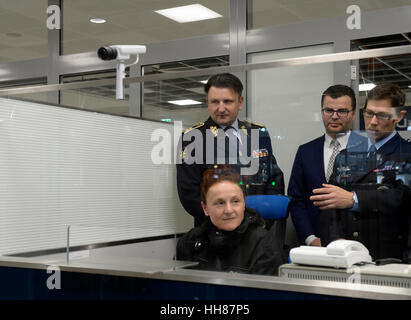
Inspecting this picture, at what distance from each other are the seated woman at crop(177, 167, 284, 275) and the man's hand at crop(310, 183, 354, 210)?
0.23 meters

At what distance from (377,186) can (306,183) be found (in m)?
0.27

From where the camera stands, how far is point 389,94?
2016 mm

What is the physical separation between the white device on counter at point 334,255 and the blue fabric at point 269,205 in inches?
13.0

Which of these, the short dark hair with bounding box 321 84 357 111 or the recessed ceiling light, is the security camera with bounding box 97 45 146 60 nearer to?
the short dark hair with bounding box 321 84 357 111

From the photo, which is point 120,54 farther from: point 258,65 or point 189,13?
point 189,13

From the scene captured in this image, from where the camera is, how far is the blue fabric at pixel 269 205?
2.14 m

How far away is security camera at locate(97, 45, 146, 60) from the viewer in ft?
7.93

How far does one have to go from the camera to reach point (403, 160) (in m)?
1.94

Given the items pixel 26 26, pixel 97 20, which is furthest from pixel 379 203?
pixel 26 26

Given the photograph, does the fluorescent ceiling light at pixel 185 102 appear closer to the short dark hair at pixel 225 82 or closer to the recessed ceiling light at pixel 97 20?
the short dark hair at pixel 225 82

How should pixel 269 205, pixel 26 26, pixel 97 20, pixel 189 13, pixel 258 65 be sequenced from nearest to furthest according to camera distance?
pixel 269 205
pixel 258 65
pixel 189 13
pixel 97 20
pixel 26 26

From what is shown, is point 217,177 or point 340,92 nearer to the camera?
point 340,92

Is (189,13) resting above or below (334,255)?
above

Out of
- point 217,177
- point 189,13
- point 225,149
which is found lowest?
point 217,177
